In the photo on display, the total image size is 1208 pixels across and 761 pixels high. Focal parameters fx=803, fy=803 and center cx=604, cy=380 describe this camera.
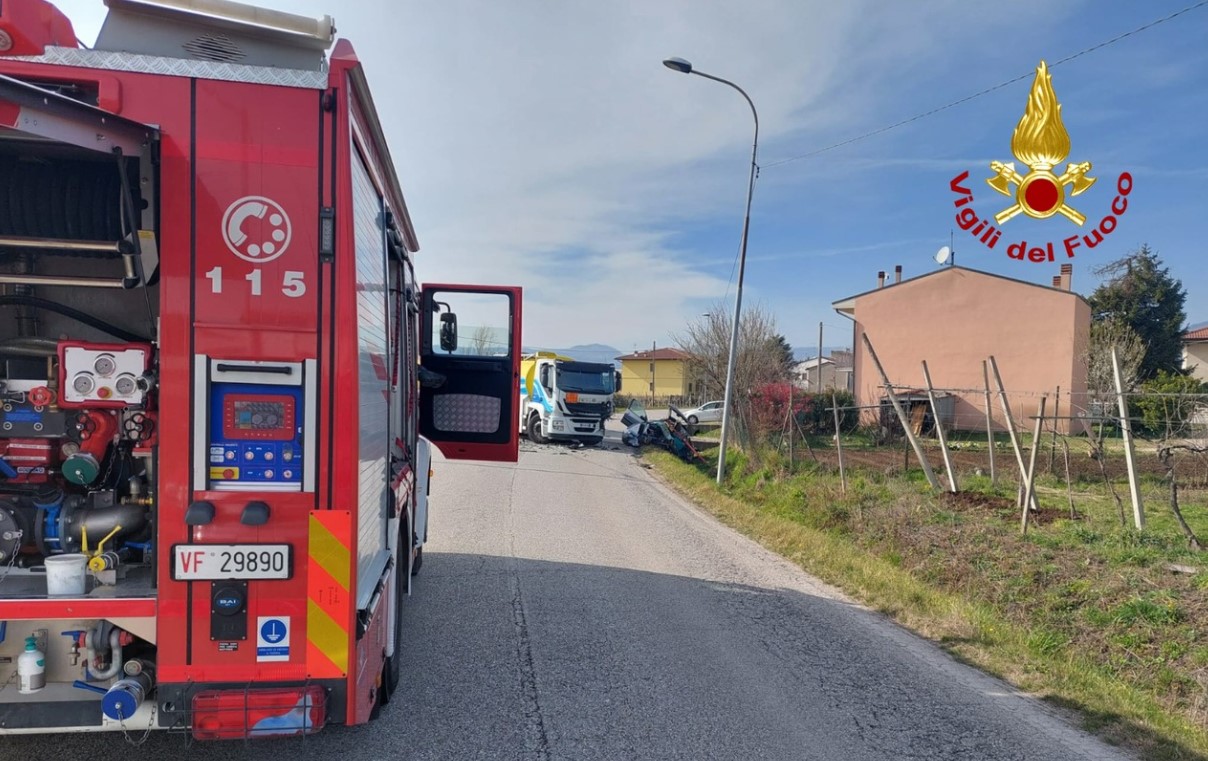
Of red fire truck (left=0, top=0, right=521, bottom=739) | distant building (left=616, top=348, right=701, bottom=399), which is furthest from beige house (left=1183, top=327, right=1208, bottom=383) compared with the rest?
red fire truck (left=0, top=0, right=521, bottom=739)

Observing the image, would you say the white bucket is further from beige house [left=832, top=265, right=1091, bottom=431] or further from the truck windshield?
beige house [left=832, top=265, right=1091, bottom=431]

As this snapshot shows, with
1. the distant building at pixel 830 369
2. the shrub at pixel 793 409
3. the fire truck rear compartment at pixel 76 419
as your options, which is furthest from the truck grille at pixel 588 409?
the distant building at pixel 830 369

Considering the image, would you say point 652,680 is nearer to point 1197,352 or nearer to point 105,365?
point 105,365

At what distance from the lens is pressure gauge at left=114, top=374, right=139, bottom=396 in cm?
324

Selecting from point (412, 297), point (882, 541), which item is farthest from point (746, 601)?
point (412, 297)

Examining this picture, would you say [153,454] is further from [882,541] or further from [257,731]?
[882,541]

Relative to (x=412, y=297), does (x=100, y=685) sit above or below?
below

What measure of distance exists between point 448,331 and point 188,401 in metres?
3.87

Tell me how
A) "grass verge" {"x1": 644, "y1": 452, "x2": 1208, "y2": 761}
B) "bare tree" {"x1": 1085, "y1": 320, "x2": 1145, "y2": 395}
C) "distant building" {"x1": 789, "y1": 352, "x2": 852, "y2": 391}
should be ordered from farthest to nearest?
1. "distant building" {"x1": 789, "y1": 352, "x2": 852, "y2": 391}
2. "bare tree" {"x1": 1085, "y1": 320, "x2": 1145, "y2": 395}
3. "grass verge" {"x1": 644, "y1": 452, "x2": 1208, "y2": 761}

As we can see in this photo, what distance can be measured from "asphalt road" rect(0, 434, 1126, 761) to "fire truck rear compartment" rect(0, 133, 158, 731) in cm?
102

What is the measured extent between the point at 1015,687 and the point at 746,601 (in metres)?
2.45

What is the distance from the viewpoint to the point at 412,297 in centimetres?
652

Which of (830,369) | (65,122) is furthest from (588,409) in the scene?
(830,369)

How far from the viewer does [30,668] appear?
10.3ft
